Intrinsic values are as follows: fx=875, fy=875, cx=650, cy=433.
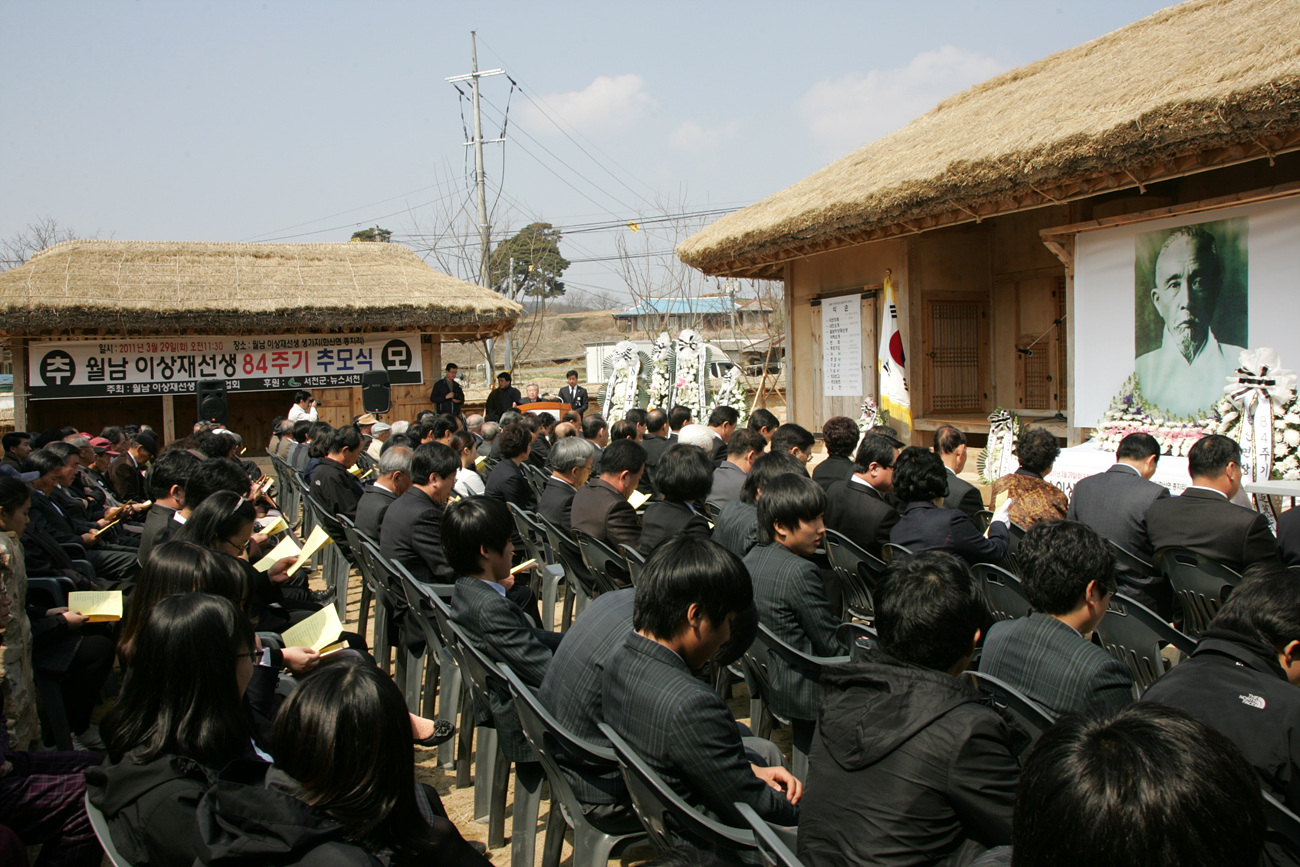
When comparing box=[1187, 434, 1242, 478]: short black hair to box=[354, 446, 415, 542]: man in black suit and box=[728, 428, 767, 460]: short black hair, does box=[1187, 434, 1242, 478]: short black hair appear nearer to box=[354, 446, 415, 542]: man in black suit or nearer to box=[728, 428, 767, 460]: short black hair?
box=[728, 428, 767, 460]: short black hair

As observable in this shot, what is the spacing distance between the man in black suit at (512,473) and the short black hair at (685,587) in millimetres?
3417

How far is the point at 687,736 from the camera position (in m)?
1.93

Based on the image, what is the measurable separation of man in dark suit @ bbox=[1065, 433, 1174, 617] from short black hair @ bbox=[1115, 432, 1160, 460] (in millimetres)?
157

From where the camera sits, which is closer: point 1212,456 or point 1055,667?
point 1055,667

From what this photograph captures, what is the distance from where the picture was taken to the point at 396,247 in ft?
62.2

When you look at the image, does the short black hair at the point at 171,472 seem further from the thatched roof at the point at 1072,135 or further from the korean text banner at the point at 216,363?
the korean text banner at the point at 216,363

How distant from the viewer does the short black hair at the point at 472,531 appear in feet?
9.68

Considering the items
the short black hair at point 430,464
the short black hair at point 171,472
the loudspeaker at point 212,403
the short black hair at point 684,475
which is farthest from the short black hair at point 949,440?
the loudspeaker at point 212,403

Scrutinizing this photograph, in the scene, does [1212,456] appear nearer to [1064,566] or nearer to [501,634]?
[1064,566]

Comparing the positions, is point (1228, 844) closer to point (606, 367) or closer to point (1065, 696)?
point (1065, 696)

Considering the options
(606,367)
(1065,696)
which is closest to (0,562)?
(1065,696)

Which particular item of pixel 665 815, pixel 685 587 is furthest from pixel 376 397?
pixel 665 815

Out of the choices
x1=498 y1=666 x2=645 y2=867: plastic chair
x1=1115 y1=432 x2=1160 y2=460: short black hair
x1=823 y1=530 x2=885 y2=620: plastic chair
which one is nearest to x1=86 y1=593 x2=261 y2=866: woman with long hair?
x1=498 y1=666 x2=645 y2=867: plastic chair

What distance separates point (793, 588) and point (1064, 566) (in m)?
0.86
